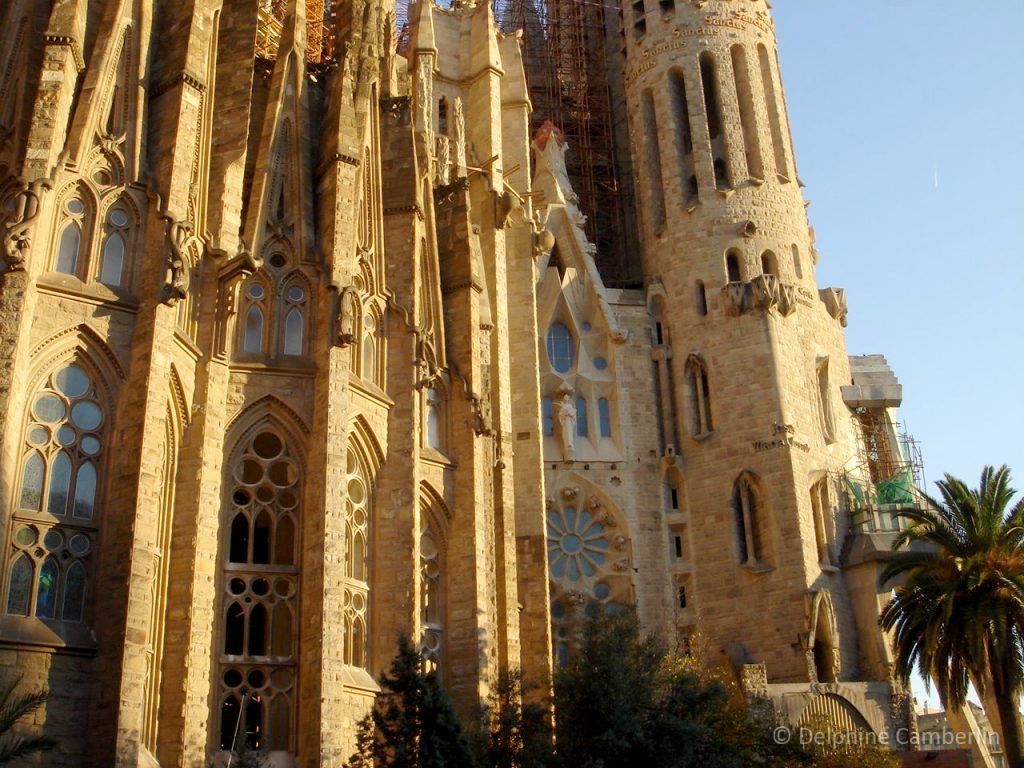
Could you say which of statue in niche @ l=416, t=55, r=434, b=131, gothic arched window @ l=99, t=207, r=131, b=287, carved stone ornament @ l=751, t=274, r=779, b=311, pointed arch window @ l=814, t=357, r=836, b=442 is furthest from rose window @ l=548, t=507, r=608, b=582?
gothic arched window @ l=99, t=207, r=131, b=287

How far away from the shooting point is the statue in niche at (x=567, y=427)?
32844mm

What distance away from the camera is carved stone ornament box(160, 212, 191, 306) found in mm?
18391

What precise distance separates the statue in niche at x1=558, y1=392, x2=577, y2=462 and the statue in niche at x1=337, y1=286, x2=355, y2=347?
12.3m

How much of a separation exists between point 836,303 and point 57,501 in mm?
24280

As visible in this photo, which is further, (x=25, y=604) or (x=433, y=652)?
(x=433, y=652)

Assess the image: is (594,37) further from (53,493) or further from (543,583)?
(53,493)

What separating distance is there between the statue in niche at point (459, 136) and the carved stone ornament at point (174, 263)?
1170cm

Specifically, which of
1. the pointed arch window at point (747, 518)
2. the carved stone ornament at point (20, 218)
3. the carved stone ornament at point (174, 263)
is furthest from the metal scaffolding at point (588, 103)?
the carved stone ornament at point (20, 218)

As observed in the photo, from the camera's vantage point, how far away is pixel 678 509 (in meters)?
32.5

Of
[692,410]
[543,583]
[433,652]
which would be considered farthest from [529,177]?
[433,652]

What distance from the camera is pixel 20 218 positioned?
17.6 meters

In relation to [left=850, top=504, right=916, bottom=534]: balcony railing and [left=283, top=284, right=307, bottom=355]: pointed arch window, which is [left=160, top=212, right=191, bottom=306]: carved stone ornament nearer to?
[left=283, top=284, right=307, bottom=355]: pointed arch window

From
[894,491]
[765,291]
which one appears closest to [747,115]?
[765,291]

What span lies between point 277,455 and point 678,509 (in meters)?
14.5
